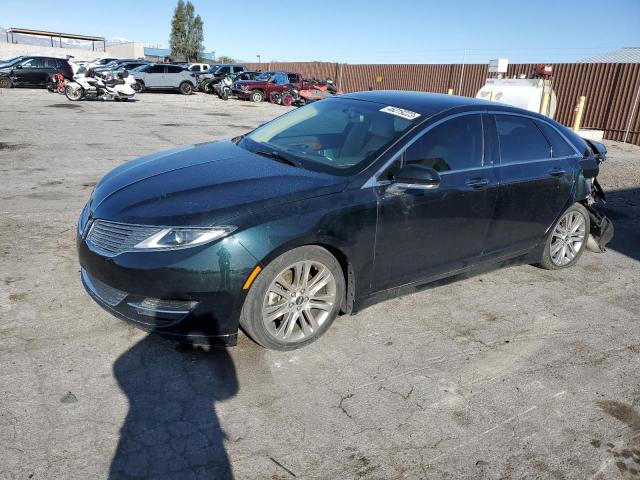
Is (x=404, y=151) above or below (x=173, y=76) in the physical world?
below

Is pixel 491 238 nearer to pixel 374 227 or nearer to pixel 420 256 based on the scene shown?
pixel 420 256

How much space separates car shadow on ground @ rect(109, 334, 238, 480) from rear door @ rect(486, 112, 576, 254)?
256 cm

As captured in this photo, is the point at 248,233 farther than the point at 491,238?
No

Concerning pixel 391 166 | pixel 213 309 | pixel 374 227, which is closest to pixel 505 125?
pixel 391 166

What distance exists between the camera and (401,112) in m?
3.90

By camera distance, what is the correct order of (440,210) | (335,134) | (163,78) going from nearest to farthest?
1. (440,210)
2. (335,134)
3. (163,78)

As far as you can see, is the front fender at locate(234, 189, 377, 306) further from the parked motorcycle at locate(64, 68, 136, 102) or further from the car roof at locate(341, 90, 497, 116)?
the parked motorcycle at locate(64, 68, 136, 102)

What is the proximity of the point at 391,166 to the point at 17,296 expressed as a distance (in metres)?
2.95

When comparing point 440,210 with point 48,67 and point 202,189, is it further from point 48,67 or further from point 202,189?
point 48,67

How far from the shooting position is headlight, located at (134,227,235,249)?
9.40 feet

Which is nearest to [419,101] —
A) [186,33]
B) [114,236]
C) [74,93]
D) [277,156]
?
[277,156]

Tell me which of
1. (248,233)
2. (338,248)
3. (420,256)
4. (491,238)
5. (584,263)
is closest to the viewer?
(248,233)

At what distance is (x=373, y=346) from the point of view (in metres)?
3.47

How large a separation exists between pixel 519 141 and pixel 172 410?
3.53 metres
